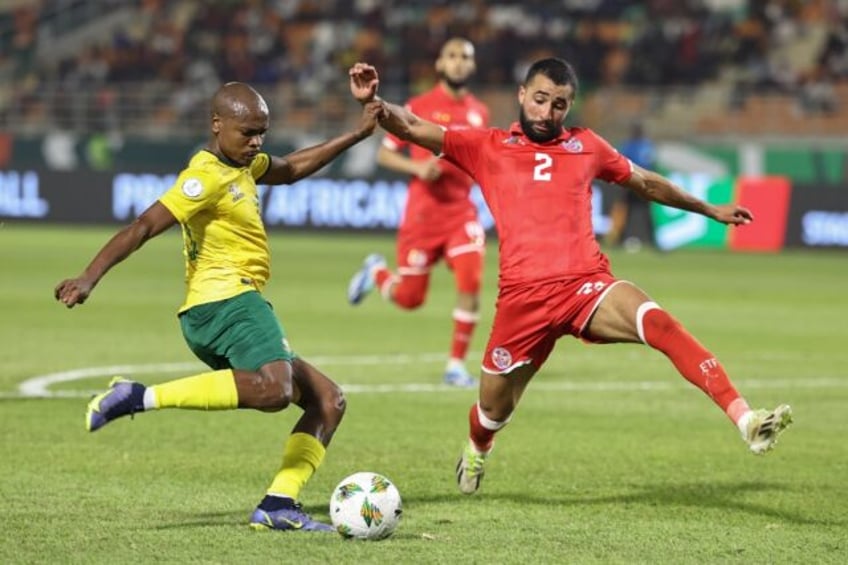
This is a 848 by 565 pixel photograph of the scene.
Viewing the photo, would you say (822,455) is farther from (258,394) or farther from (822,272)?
A: (822,272)

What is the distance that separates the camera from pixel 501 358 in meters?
7.49

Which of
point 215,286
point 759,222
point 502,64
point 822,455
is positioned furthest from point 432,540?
point 502,64

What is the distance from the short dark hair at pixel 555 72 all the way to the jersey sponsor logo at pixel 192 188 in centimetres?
172

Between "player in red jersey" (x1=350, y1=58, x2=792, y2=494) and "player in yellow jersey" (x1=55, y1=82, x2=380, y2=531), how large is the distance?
0.78 m

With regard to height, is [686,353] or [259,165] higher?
[259,165]

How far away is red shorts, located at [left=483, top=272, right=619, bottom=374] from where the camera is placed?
736 centimetres

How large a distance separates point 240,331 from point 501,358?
130 centimetres

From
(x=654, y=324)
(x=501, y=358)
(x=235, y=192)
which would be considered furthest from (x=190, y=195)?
(x=654, y=324)

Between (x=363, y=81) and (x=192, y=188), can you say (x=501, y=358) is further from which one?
(x=192, y=188)

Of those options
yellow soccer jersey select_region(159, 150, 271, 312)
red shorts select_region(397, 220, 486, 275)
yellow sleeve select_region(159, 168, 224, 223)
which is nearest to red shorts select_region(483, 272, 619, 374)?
yellow soccer jersey select_region(159, 150, 271, 312)

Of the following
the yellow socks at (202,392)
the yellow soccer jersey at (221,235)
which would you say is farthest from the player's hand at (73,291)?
the yellow soccer jersey at (221,235)

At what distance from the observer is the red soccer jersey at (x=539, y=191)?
7449 millimetres

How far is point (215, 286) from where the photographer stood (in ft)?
22.7

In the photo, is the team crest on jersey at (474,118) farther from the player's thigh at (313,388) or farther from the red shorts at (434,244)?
the player's thigh at (313,388)
